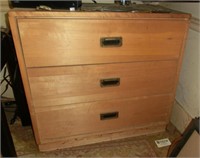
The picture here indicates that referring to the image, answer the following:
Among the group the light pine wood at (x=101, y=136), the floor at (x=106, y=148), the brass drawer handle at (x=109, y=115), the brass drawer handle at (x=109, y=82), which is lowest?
the floor at (x=106, y=148)

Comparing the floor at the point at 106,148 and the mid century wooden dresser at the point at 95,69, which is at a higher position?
the mid century wooden dresser at the point at 95,69

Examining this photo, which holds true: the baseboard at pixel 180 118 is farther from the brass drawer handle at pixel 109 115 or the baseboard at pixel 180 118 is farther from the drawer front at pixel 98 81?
the brass drawer handle at pixel 109 115

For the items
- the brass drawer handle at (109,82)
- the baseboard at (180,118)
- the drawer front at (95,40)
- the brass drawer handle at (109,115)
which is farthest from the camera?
the baseboard at (180,118)

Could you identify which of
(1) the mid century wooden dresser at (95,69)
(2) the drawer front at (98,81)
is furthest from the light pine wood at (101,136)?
(2) the drawer front at (98,81)

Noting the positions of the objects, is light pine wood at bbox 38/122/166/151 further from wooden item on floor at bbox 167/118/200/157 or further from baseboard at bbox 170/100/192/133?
wooden item on floor at bbox 167/118/200/157

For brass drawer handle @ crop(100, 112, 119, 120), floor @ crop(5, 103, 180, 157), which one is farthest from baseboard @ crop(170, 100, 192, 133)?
brass drawer handle @ crop(100, 112, 119, 120)

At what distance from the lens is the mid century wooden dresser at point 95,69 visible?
742 millimetres

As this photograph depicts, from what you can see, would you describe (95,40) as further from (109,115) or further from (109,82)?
(109,115)

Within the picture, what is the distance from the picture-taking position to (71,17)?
72cm

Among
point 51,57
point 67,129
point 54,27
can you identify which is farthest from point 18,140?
point 54,27

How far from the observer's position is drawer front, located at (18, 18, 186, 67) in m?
0.73

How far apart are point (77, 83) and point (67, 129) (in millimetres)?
272

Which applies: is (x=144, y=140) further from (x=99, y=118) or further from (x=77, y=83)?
(x=77, y=83)

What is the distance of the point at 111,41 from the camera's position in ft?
2.64
